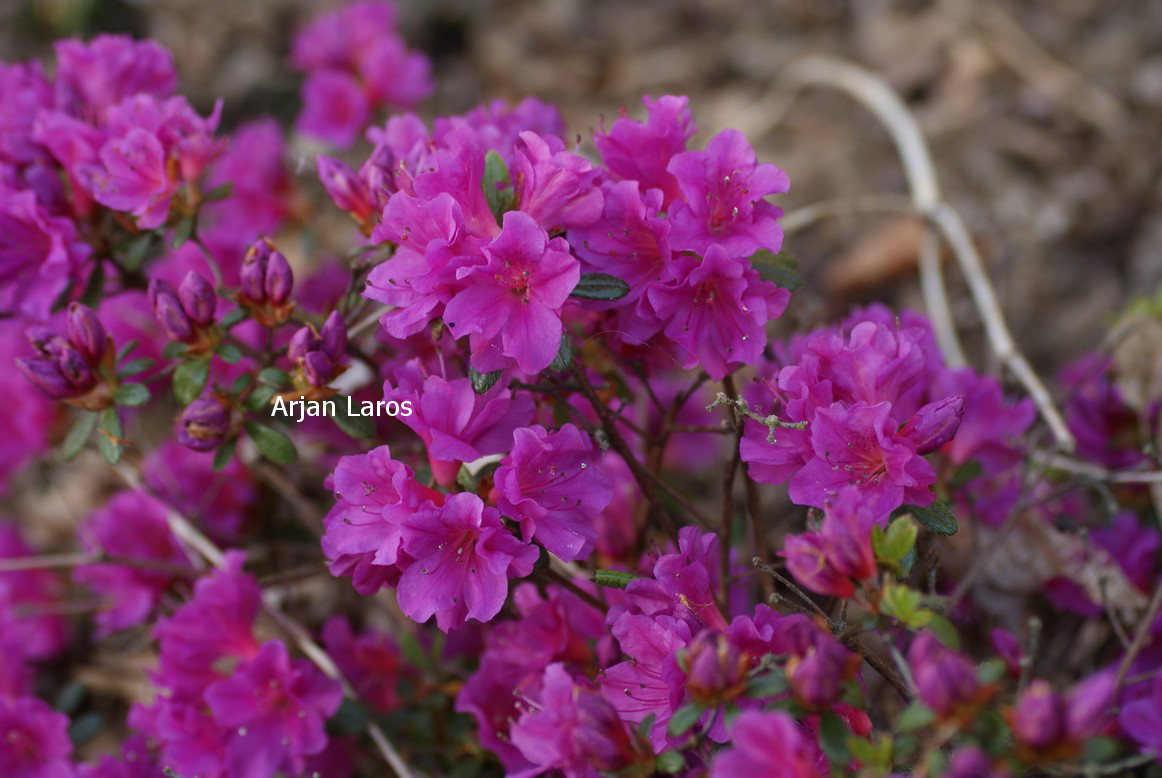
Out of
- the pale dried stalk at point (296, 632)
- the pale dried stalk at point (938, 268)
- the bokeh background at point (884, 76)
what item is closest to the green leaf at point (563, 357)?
the pale dried stalk at point (296, 632)

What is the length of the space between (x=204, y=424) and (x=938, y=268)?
6.62 ft

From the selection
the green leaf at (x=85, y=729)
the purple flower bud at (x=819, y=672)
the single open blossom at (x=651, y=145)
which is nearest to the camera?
the purple flower bud at (x=819, y=672)

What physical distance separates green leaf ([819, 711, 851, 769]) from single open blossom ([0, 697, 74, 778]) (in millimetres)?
1450

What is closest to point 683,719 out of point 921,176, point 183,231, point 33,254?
point 183,231

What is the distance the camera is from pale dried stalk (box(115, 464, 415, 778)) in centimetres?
187

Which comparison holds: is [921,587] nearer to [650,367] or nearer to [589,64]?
[650,367]

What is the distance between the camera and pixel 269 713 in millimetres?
1743

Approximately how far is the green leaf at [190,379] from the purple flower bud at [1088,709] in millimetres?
1425

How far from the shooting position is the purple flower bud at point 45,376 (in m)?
1.70

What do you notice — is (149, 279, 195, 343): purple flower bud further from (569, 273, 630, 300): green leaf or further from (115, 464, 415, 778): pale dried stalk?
(569, 273, 630, 300): green leaf

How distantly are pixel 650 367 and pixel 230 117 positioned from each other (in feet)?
9.36

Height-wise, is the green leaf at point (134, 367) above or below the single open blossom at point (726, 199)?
below

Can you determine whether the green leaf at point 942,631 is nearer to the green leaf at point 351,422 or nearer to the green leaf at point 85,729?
the green leaf at point 351,422

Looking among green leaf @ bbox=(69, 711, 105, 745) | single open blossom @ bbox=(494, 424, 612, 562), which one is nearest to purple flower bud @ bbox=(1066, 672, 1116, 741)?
single open blossom @ bbox=(494, 424, 612, 562)
